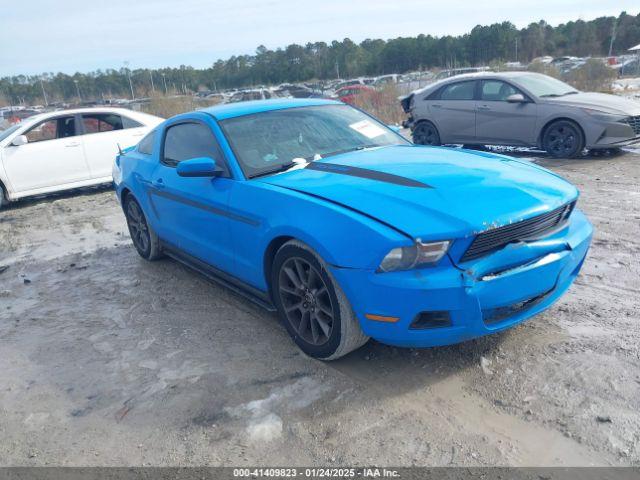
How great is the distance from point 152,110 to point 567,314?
22.6 m

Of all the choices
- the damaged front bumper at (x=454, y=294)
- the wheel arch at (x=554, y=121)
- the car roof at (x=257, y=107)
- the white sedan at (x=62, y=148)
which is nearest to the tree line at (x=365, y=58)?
the white sedan at (x=62, y=148)

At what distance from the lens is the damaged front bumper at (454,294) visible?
2695 millimetres

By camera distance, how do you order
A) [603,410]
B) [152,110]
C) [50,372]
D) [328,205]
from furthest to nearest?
[152,110], [50,372], [328,205], [603,410]

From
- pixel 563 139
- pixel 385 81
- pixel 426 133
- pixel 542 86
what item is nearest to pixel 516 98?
pixel 542 86

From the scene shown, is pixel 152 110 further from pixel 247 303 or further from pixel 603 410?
pixel 603 410

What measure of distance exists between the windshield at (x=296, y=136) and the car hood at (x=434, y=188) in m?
0.22

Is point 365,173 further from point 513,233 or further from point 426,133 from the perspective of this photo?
point 426,133

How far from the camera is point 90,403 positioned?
125 inches

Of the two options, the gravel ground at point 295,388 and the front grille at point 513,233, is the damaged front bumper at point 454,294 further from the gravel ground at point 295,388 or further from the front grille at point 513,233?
the gravel ground at point 295,388

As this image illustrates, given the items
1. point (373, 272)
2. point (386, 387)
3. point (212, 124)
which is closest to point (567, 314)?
point (386, 387)

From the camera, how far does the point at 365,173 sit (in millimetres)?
3414

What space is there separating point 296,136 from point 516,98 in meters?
6.36

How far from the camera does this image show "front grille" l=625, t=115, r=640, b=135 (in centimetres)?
845

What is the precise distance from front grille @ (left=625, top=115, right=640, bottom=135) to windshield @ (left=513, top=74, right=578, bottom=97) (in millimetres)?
1209
